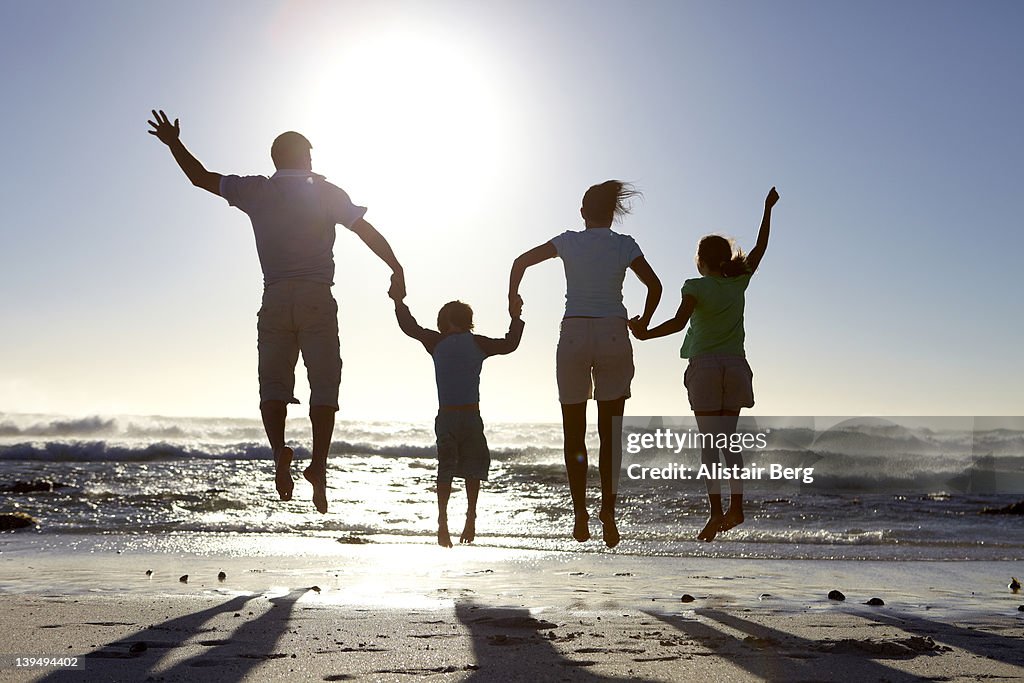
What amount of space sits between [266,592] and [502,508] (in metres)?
10.6

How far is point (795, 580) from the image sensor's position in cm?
1039

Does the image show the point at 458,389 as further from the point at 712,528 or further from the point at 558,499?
the point at 558,499

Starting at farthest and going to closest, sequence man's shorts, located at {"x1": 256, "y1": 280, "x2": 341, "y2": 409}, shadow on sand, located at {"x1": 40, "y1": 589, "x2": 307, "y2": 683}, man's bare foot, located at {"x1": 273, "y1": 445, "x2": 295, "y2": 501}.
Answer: man's shorts, located at {"x1": 256, "y1": 280, "x2": 341, "y2": 409} → man's bare foot, located at {"x1": 273, "y1": 445, "x2": 295, "y2": 501} → shadow on sand, located at {"x1": 40, "y1": 589, "x2": 307, "y2": 683}

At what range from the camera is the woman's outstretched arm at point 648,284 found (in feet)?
22.0

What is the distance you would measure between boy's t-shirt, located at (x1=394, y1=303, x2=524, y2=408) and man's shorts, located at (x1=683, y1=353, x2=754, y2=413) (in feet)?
4.80

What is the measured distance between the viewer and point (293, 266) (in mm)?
6309

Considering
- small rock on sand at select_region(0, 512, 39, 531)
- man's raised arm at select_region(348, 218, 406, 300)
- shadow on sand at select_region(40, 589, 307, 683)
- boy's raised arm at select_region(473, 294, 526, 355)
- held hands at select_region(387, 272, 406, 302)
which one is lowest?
small rock on sand at select_region(0, 512, 39, 531)

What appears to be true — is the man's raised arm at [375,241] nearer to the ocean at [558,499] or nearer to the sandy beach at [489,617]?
the sandy beach at [489,617]

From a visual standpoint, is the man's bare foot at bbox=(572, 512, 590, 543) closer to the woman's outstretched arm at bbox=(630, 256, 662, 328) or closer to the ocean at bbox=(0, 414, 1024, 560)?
the woman's outstretched arm at bbox=(630, 256, 662, 328)

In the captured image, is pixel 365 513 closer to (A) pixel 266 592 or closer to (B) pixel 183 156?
(A) pixel 266 592

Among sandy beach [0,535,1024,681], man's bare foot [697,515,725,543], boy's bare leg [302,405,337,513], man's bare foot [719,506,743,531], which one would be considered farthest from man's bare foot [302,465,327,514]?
man's bare foot [719,506,743,531]

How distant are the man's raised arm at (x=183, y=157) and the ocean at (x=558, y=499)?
26.5 feet

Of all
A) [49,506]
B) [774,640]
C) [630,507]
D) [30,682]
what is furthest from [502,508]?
[30,682]

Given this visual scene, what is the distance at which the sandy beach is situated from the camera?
5254 mm
